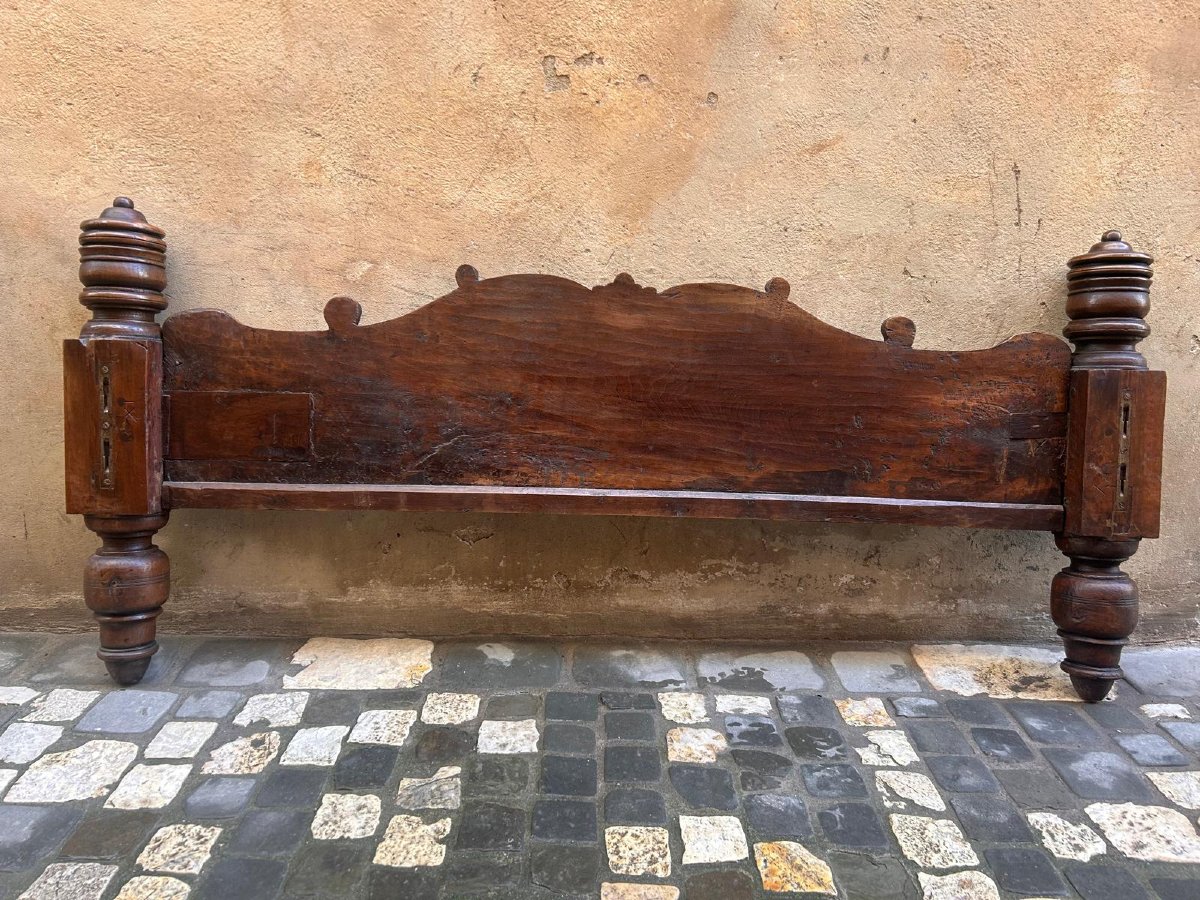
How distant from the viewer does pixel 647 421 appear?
5.87 feet

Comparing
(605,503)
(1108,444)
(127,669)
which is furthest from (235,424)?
(1108,444)

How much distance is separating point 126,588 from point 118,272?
30.7 inches

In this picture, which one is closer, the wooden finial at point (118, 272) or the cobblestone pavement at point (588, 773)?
the cobblestone pavement at point (588, 773)

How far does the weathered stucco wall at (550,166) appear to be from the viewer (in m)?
1.95

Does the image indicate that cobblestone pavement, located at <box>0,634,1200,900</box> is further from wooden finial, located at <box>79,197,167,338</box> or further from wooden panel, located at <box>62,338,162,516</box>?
wooden finial, located at <box>79,197,167,338</box>

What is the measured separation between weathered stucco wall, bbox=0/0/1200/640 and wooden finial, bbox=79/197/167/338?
0.26 m

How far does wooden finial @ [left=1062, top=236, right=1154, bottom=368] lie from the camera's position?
1715 millimetres

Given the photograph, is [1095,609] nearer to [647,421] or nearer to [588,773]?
[647,421]

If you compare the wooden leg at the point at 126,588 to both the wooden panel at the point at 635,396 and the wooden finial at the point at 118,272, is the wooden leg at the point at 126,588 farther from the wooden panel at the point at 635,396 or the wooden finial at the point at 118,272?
the wooden finial at the point at 118,272

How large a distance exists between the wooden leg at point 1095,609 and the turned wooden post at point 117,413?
2345 millimetres

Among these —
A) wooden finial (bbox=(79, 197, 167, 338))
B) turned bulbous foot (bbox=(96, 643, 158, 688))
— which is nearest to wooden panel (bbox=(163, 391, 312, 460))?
wooden finial (bbox=(79, 197, 167, 338))

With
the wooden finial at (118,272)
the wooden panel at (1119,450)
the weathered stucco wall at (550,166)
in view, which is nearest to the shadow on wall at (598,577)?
the weathered stucco wall at (550,166)

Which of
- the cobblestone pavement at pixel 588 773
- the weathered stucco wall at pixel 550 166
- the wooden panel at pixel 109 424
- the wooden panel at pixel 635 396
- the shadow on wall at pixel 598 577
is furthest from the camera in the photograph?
the shadow on wall at pixel 598 577

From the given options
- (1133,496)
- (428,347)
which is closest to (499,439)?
(428,347)
